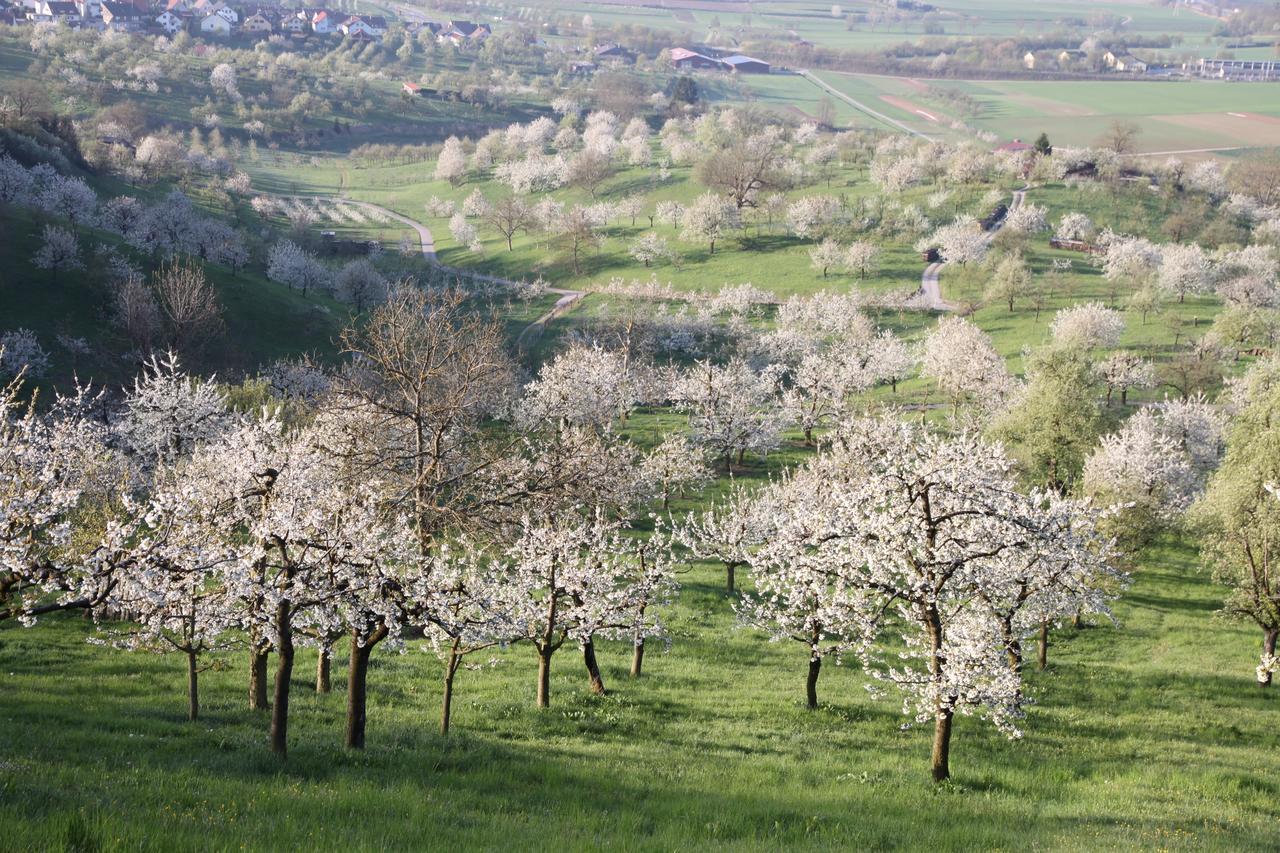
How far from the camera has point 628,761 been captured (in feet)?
71.1

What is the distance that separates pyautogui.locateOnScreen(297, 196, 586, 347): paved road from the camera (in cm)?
10875

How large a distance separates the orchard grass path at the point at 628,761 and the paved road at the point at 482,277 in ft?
248

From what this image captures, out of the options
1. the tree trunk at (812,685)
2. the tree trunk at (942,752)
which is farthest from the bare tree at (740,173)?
the tree trunk at (942,752)

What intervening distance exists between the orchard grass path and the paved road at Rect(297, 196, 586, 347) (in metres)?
75.5

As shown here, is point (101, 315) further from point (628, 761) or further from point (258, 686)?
point (628, 761)

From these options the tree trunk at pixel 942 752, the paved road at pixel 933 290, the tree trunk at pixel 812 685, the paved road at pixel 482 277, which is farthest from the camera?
the paved road at pixel 933 290

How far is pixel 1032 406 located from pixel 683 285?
244 feet

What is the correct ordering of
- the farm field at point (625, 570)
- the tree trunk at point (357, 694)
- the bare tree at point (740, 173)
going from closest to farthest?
the farm field at point (625, 570) → the tree trunk at point (357, 694) → the bare tree at point (740, 173)

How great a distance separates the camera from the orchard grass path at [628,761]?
14.1 m

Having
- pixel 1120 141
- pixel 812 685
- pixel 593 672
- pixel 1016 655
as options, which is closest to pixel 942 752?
pixel 812 685

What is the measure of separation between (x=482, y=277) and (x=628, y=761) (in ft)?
386

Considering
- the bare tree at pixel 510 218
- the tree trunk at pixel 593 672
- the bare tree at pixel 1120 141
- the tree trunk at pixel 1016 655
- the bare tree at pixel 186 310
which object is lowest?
the tree trunk at pixel 593 672

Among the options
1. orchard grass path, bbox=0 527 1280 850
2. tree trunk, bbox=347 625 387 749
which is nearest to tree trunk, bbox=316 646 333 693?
orchard grass path, bbox=0 527 1280 850

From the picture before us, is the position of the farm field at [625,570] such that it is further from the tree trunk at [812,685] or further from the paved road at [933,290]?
the paved road at [933,290]
